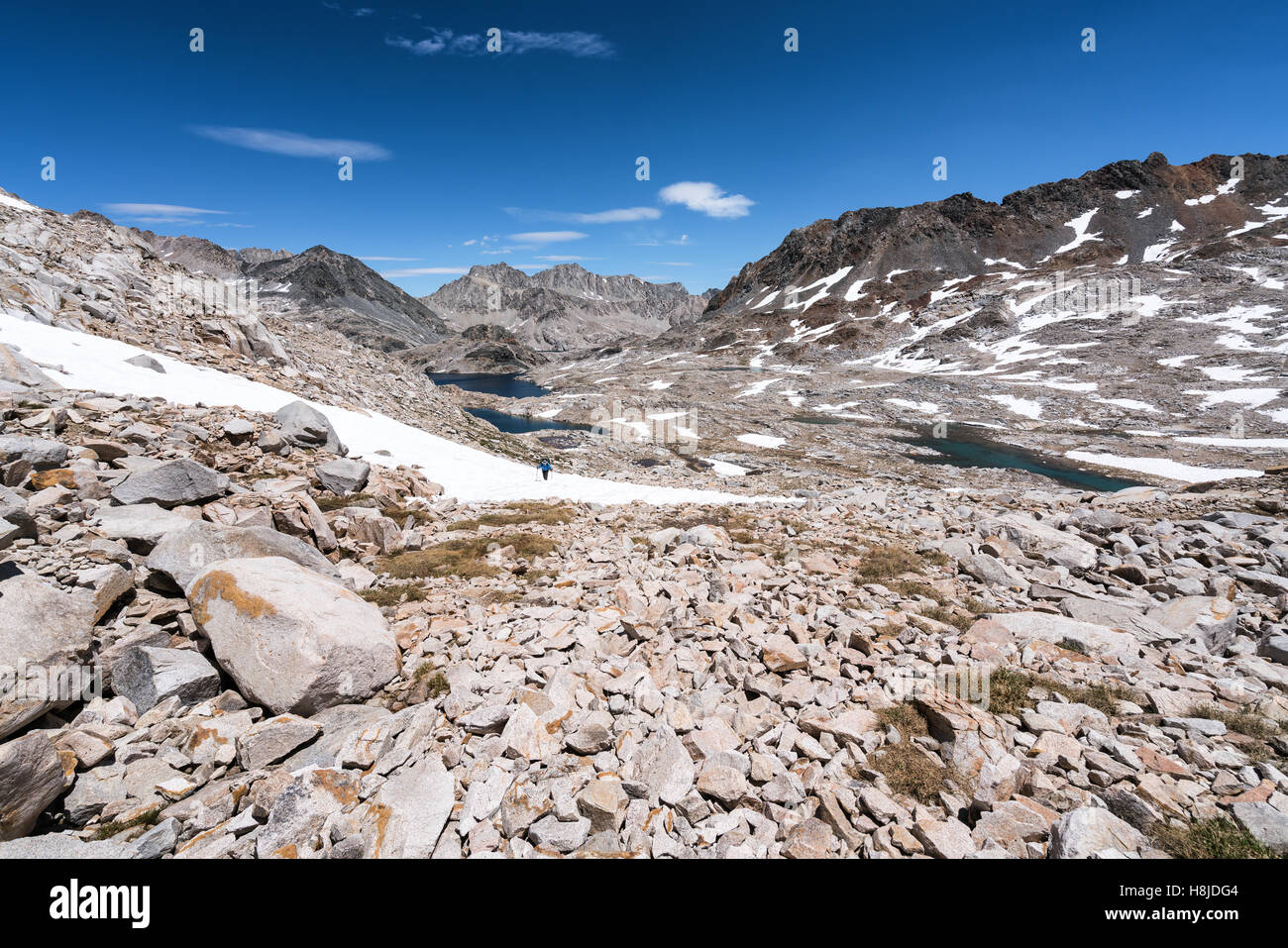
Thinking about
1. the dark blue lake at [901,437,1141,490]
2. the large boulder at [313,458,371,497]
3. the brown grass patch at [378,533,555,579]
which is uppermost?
the large boulder at [313,458,371,497]

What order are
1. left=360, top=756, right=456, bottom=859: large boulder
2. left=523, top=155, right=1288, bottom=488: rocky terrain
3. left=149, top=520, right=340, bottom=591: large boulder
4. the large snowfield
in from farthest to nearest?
1. left=523, top=155, right=1288, bottom=488: rocky terrain
2. the large snowfield
3. left=149, top=520, right=340, bottom=591: large boulder
4. left=360, top=756, right=456, bottom=859: large boulder

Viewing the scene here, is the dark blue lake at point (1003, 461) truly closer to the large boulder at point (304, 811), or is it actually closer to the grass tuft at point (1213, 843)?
the grass tuft at point (1213, 843)

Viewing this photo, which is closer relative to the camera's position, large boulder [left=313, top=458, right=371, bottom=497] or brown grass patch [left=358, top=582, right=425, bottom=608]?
brown grass patch [left=358, top=582, right=425, bottom=608]

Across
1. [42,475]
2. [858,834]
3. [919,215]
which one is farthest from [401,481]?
[919,215]

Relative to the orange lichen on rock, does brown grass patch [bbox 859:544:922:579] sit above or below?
below

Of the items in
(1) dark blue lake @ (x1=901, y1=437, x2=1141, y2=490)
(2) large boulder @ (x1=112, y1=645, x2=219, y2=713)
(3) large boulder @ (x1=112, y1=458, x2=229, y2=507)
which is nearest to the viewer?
(2) large boulder @ (x1=112, y1=645, x2=219, y2=713)

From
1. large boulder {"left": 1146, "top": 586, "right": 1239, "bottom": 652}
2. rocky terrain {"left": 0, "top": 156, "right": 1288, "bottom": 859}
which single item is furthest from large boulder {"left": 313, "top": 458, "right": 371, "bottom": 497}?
large boulder {"left": 1146, "top": 586, "right": 1239, "bottom": 652}

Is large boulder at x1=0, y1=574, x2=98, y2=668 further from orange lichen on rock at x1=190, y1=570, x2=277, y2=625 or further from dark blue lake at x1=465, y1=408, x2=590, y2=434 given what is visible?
dark blue lake at x1=465, y1=408, x2=590, y2=434

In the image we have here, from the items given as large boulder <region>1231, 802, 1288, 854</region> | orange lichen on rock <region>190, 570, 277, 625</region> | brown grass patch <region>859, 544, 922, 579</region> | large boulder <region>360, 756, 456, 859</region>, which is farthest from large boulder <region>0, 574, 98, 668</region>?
brown grass patch <region>859, 544, 922, 579</region>
